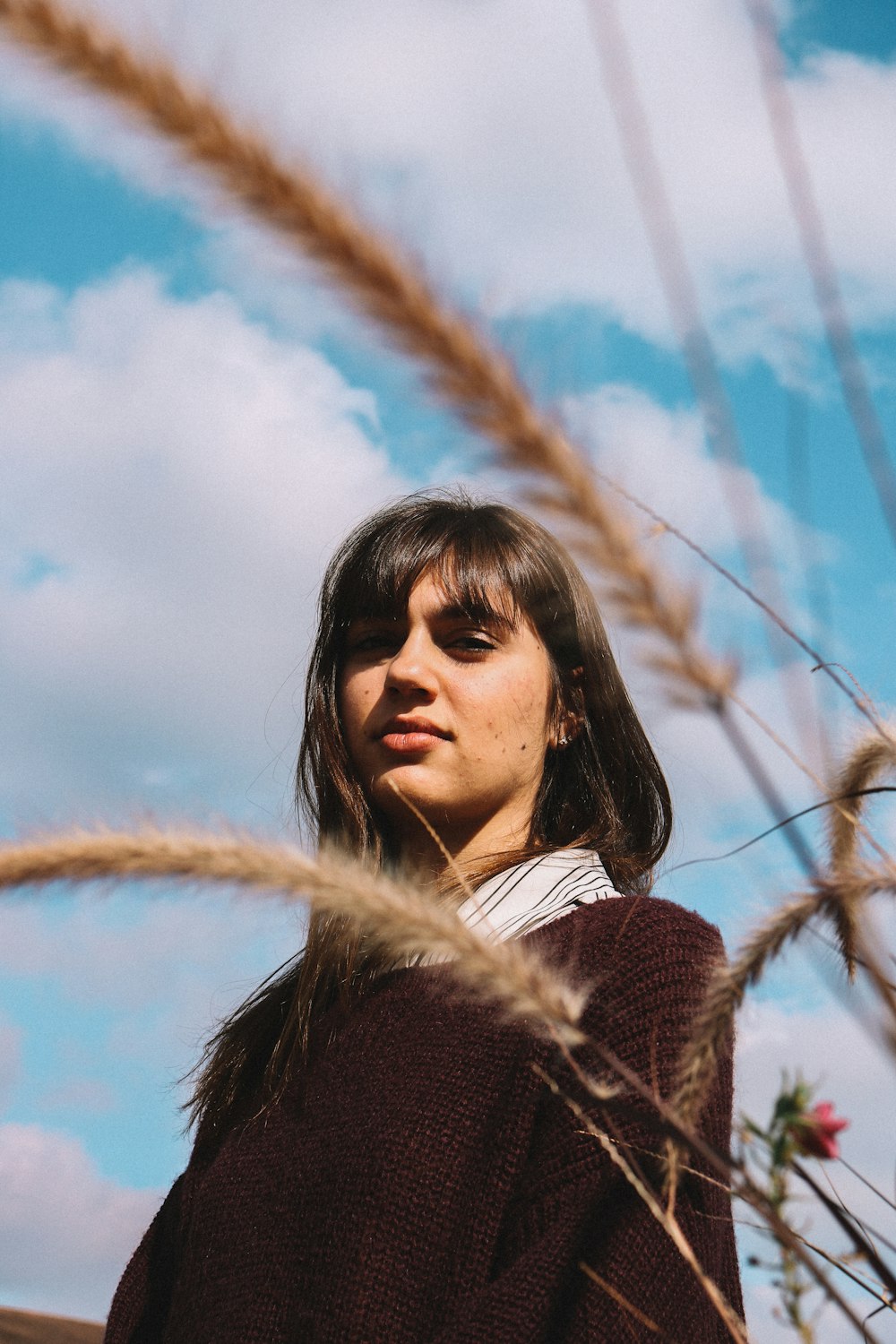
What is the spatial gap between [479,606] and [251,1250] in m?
0.98

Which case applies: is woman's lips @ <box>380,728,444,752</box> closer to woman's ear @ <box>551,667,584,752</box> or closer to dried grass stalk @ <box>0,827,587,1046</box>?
woman's ear @ <box>551,667,584,752</box>

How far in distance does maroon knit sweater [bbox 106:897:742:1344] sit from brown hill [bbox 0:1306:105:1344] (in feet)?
7.25

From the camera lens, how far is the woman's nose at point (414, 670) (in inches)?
71.2

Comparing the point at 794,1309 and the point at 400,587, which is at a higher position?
the point at 400,587

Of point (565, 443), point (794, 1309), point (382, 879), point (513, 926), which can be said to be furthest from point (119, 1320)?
point (565, 443)

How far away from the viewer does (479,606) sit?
1.90m

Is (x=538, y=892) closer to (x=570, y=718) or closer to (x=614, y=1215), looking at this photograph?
(x=570, y=718)

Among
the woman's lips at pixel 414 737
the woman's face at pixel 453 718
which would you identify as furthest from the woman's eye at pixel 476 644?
the woman's lips at pixel 414 737

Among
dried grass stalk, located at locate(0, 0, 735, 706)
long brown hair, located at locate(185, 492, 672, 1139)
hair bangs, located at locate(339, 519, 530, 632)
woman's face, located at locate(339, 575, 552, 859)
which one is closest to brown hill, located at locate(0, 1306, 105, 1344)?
long brown hair, located at locate(185, 492, 672, 1139)

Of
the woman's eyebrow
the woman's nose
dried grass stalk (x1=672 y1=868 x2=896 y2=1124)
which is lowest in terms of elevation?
dried grass stalk (x1=672 y1=868 x2=896 y2=1124)

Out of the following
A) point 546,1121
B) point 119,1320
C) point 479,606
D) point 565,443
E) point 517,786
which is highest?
point 479,606

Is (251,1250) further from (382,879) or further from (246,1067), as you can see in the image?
(382,879)

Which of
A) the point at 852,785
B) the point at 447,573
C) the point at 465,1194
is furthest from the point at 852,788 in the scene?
the point at 447,573

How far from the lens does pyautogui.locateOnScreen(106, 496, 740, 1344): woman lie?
1.35 meters
